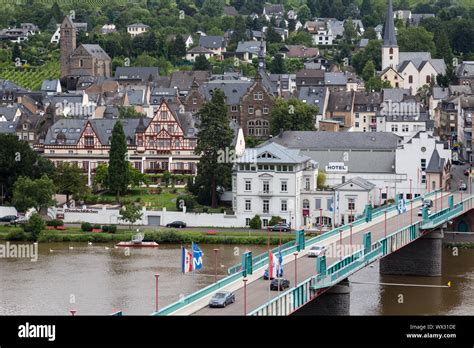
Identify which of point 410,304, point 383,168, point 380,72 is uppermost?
point 380,72

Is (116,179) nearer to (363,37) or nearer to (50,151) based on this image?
(50,151)

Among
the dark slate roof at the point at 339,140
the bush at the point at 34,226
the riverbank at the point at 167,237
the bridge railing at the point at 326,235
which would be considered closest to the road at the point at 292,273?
the bridge railing at the point at 326,235

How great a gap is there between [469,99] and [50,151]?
20.6 meters

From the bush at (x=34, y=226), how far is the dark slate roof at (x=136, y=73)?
37.9 m

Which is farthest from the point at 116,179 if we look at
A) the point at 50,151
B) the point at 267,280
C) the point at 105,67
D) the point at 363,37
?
the point at 363,37

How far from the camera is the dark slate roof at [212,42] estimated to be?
9519cm

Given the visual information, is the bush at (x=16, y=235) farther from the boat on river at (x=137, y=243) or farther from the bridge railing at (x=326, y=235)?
the bridge railing at (x=326, y=235)

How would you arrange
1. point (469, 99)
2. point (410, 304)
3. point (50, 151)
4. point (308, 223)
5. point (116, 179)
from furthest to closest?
point (469, 99)
point (50, 151)
point (116, 179)
point (308, 223)
point (410, 304)

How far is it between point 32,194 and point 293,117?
14.5 m

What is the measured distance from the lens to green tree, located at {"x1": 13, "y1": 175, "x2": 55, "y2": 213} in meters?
43.5

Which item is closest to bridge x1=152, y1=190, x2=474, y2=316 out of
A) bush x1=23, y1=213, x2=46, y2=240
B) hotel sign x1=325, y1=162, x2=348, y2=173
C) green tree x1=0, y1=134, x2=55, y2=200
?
hotel sign x1=325, y1=162, x2=348, y2=173

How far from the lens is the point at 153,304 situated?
28.7 metres

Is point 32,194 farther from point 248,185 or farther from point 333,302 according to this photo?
point 333,302

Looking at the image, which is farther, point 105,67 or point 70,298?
point 105,67
